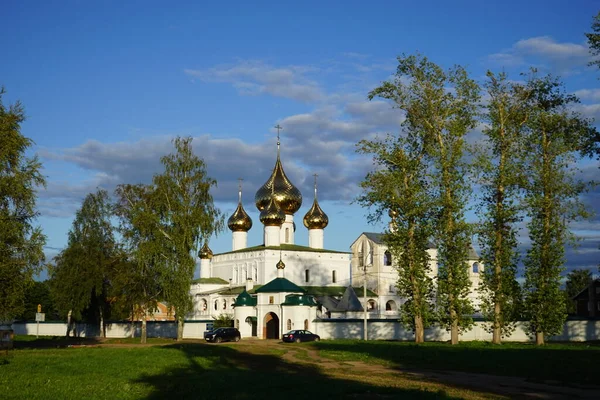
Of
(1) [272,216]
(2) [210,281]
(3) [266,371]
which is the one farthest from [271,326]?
(3) [266,371]

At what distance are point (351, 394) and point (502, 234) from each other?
21.3m

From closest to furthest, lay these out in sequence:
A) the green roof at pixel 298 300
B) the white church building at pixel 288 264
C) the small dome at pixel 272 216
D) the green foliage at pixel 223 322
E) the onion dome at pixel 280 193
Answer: the green roof at pixel 298 300 < the green foliage at pixel 223 322 < the white church building at pixel 288 264 < the small dome at pixel 272 216 < the onion dome at pixel 280 193

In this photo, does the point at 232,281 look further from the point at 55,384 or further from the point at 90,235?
the point at 55,384

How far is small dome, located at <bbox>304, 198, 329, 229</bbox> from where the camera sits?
78.4 metres

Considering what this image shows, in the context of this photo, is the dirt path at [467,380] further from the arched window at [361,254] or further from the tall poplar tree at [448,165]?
the arched window at [361,254]

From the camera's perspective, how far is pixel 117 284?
48312 mm

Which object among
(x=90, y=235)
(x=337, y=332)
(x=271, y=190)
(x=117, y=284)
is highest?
(x=271, y=190)

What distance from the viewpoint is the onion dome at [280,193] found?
252ft

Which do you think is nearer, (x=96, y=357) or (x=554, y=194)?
(x=96, y=357)

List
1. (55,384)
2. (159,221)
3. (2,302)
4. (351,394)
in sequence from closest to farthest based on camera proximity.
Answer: (351,394) → (55,384) → (2,302) → (159,221)

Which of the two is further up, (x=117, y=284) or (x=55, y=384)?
(x=117, y=284)

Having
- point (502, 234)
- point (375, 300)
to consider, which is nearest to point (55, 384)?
point (502, 234)

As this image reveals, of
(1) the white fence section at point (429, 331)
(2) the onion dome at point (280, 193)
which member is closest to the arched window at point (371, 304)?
(2) the onion dome at point (280, 193)

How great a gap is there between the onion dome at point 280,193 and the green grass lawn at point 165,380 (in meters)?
49.1
